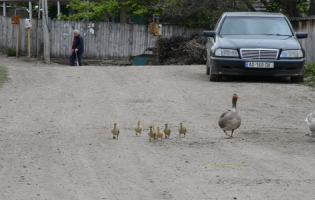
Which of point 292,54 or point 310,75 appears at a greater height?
point 292,54

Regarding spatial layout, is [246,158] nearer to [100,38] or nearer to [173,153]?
[173,153]

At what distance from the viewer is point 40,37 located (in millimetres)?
29250

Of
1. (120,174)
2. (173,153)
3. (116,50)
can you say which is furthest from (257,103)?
(116,50)

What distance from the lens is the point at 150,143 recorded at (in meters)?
7.93

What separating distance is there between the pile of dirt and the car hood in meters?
8.17

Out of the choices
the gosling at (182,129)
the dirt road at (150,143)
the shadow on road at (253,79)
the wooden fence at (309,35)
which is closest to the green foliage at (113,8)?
the wooden fence at (309,35)

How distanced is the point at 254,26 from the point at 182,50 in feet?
28.4

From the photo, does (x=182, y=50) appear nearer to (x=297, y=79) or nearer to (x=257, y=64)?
(x=297, y=79)

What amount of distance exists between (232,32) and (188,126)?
6651 millimetres

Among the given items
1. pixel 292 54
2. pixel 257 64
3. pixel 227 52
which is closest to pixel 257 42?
pixel 257 64

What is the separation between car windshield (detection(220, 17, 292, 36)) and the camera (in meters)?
15.4

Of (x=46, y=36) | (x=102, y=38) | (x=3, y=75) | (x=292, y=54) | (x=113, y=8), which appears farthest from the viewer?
(x=113, y=8)

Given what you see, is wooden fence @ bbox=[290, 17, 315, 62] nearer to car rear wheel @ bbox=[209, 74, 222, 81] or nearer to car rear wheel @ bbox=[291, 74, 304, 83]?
car rear wheel @ bbox=[291, 74, 304, 83]

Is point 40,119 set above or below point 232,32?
below
